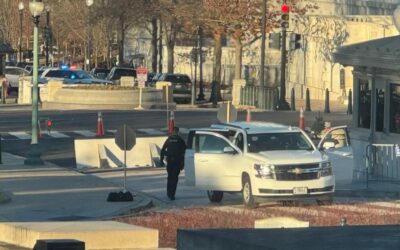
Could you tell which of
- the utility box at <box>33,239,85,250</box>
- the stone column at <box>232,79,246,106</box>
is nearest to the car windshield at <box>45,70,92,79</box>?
the stone column at <box>232,79,246,106</box>

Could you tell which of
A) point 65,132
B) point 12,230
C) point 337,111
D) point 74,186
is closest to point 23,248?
point 12,230

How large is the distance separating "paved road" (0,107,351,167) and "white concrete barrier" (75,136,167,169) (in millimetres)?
719

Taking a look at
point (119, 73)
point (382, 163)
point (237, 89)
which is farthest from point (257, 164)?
point (119, 73)

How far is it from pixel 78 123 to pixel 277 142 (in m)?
21.4

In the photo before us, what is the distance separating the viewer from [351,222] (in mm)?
18453

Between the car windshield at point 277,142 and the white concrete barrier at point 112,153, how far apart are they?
9.46 metres

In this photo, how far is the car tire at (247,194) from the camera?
842 inches

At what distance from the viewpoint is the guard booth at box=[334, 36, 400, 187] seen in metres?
25.1

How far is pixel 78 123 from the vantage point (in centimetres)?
4250

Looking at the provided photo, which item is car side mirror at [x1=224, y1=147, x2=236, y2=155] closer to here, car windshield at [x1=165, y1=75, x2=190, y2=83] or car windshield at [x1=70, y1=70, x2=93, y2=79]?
car windshield at [x1=165, y1=75, x2=190, y2=83]

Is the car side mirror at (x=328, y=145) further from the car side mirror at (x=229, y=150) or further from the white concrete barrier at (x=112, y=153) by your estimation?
the white concrete barrier at (x=112, y=153)

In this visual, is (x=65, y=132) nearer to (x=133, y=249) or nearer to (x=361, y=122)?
(x=361, y=122)

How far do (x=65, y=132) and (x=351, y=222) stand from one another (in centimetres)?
2248

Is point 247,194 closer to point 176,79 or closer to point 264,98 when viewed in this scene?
point 264,98
